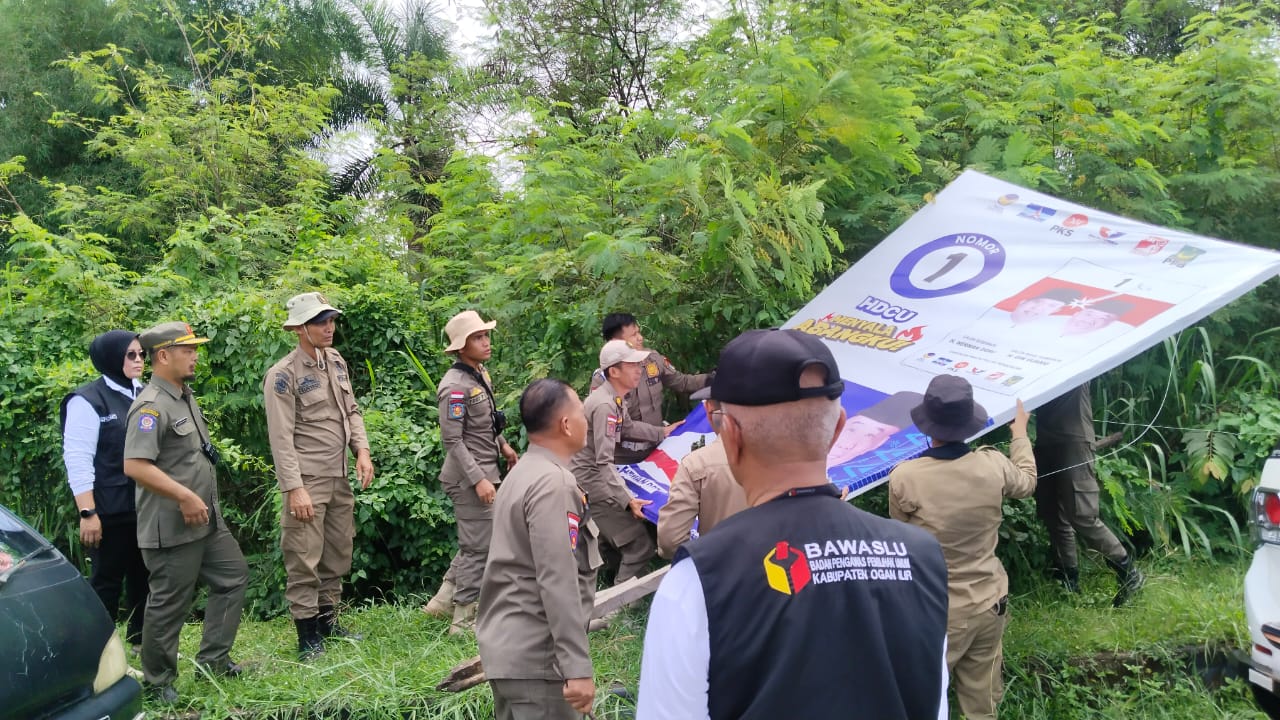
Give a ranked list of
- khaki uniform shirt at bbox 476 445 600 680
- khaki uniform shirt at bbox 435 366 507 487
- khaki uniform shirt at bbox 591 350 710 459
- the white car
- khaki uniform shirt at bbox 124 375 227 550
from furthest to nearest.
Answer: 1. khaki uniform shirt at bbox 591 350 710 459
2. khaki uniform shirt at bbox 435 366 507 487
3. khaki uniform shirt at bbox 124 375 227 550
4. the white car
5. khaki uniform shirt at bbox 476 445 600 680

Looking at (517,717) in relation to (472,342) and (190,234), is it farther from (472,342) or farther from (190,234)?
(190,234)

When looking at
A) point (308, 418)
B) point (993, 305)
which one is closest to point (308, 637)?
point (308, 418)

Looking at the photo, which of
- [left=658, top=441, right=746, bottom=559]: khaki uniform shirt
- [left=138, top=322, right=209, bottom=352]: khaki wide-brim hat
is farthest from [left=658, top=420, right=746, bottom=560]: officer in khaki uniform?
[left=138, top=322, right=209, bottom=352]: khaki wide-brim hat

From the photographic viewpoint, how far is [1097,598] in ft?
17.4

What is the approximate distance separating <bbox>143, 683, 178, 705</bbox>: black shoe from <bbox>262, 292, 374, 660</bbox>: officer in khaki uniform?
80 centimetres

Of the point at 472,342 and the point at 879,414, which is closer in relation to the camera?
the point at 879,414

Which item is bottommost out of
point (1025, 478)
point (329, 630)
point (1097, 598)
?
point (1097, 598)

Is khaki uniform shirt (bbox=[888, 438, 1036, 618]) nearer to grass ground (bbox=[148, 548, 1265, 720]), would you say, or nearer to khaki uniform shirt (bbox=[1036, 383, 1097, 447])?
grass ground (bbox=[148, 548, 1265, 720])

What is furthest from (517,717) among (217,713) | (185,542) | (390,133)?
(390,133)

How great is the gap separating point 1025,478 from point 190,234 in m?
9.30

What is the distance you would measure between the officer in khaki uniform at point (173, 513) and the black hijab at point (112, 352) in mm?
711

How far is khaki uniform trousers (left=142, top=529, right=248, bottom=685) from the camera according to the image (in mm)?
4742

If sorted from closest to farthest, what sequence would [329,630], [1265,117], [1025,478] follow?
[1025,478] → [329,630] → [1265,117]

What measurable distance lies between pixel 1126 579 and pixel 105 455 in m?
6.37
